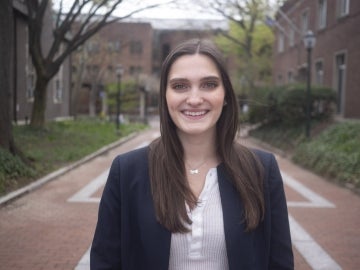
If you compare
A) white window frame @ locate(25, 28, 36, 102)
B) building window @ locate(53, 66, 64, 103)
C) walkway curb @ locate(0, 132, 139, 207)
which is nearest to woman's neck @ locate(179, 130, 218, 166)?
walkway curb @ locate(0, 132, 139, 207)

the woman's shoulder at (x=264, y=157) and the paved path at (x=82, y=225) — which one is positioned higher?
the woman's shoulder at (x=264, y=157)

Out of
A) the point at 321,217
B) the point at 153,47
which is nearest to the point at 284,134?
the point at 321,217

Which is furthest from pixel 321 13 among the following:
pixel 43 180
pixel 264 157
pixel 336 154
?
pixel 264 157

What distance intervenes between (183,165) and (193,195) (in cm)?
17

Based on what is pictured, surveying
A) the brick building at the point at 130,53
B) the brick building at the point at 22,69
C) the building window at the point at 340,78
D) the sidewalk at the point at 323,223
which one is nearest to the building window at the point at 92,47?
the brick building at the point at 130,53

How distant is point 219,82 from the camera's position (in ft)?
6.63

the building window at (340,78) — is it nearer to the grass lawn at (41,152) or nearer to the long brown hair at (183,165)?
the grass lawn at (41,152)

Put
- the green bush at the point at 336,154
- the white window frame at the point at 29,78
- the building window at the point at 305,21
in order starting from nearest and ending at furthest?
1. the green bush at the point at 336,154
2. the white window frame at the point at 29,78
3. the building window at the point at 305,21

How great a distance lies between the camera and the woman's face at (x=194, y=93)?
6.51 ft

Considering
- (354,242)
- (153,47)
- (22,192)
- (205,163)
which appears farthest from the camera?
(153,47)

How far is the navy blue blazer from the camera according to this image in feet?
6.33

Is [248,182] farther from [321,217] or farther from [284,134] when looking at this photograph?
[284,134]

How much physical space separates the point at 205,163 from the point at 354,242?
15.0ft

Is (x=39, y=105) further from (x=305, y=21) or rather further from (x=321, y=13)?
(x=305, y=21)
